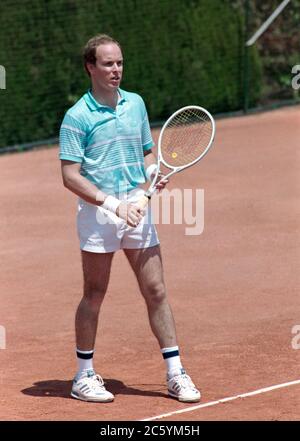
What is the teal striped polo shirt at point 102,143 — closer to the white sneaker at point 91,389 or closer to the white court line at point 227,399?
the white sneaker at point 91,389

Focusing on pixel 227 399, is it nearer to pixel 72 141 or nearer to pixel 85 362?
pixel 85 362

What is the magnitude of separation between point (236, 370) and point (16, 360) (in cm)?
145

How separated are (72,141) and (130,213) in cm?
54

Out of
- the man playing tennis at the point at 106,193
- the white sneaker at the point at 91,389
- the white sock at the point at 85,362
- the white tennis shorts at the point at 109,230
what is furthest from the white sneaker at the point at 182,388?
the white tennis shorts at the point at 109,230

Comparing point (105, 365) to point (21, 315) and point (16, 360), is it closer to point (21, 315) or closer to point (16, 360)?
point (16, 360)

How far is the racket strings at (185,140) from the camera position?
6992 millimetres

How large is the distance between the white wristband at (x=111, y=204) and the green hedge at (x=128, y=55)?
32.3 feet

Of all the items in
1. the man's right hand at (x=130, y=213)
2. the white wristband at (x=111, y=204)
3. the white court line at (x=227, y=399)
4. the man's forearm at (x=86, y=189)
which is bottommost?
the white court line at (x=227, y=399)

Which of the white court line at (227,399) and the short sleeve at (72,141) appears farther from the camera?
the short sleeve at (72,141)

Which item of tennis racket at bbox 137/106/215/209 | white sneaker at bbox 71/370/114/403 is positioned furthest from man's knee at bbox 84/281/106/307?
tennis racket at bbox 137/106/215/209

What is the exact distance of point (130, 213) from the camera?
6414 mm

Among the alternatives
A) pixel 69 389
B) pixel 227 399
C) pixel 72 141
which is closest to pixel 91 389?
pixel 69 389

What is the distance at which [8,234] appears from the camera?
11383 millimetres

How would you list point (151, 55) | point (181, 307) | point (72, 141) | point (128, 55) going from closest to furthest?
point (72, 141) → point (181, 307) → point (128, 55) → point (151, 55)
